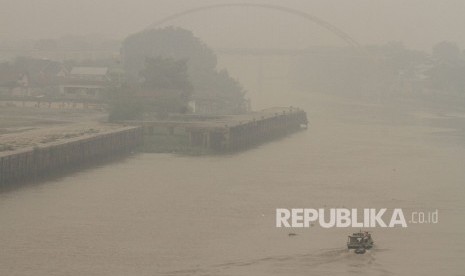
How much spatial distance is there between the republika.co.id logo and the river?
225 millimetres

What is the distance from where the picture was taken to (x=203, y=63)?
5256 cm

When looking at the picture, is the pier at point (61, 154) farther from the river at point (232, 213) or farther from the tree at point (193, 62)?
the tree at point (193, 62)

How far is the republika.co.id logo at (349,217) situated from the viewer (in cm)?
1612

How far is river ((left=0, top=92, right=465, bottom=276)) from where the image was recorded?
44.1ft

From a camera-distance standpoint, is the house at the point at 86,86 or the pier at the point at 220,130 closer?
the pier at the point at 220,130

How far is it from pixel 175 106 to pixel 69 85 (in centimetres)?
683

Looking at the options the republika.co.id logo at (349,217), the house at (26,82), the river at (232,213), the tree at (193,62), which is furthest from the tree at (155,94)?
the republika.co.id logo at (349,217)

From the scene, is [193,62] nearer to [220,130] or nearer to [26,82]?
[26,82]

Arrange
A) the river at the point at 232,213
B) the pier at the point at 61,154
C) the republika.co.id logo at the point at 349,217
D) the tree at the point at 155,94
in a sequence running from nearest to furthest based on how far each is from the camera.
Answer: the river at the point at 232,213
the republika.co.id logo at the point at 349,217
the pier at the point at 61,154
the tree at the point at 155,94

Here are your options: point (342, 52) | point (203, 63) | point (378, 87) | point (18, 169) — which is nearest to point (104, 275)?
point (18, 169)

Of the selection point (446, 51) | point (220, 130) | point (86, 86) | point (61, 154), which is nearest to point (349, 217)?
point (61, 154)

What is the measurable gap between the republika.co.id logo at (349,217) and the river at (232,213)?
0.22 metres

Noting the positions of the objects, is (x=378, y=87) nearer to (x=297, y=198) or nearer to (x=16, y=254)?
(x=297, y=198)

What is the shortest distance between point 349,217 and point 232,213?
5.31ft
